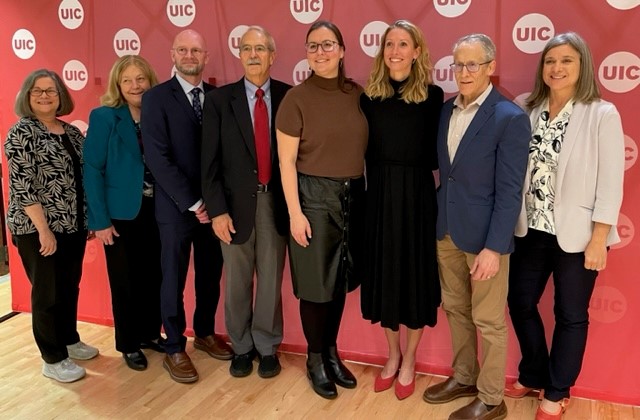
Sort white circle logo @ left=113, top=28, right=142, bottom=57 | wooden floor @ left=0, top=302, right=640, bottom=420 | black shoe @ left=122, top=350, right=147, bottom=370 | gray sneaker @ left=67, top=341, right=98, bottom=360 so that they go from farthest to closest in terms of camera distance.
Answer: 1. white circle logo @ left=113, top=28, right=142, bottom=57
2. gray sneaker @ left=67, top=341, right=98, bottom=360
3. black shoe @ left=122, top=350, right=147, bottom=370
4. wooden floor @ left=0, top=302, right=640, bottom=420

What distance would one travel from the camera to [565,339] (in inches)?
98.5

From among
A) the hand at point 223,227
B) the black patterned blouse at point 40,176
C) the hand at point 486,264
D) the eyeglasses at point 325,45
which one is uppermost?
the eyeglasses at point 325,45

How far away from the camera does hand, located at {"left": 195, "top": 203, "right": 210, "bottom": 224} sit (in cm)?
289

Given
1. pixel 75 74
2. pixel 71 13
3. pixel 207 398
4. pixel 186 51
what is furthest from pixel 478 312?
pixel 71 13

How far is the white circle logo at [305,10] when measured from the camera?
2.99 m

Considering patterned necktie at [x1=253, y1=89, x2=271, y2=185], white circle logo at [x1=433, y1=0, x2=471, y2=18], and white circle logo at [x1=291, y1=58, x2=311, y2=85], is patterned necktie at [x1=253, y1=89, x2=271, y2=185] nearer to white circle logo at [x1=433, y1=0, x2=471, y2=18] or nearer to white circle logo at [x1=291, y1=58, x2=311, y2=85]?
white circle logo at [x1=291, y1=58, x2=311, y2=85]

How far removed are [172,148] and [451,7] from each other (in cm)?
151

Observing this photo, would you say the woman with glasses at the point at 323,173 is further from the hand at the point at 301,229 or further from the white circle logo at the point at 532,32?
the white circle logo at the point at 532,32

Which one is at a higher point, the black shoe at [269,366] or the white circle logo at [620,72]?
the white circle logo at [620,72]

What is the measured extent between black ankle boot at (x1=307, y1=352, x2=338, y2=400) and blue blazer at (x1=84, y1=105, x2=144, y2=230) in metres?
1.17

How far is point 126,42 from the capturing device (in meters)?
3.42

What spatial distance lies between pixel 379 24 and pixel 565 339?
1.71m

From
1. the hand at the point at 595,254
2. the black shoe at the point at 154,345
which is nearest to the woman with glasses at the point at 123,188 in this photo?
the black shoe at the point at 154,345

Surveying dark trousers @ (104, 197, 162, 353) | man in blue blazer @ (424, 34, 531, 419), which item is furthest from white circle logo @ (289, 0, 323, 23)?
dark trousers @ (104, 197, 162, 353)
